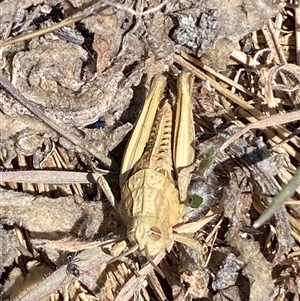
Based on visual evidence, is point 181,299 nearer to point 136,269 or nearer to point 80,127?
point 136,269

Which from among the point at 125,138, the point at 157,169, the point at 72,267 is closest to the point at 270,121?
the point at 157,169

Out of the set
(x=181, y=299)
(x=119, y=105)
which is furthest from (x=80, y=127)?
(x=181, y=299)

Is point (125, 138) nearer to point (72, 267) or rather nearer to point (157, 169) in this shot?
point (157, 169)

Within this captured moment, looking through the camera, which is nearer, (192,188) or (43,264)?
(192,188)

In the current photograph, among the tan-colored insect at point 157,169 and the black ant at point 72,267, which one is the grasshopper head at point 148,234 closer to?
the tan-colored insect at point 157,169

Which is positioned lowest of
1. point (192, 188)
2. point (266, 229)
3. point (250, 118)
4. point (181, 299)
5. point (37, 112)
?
point (181, 299)

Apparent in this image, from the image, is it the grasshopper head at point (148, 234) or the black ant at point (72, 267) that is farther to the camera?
the black ant at point (72, 267)

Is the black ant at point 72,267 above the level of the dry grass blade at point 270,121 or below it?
below

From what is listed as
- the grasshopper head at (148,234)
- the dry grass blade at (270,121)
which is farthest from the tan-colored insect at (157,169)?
the dry grass blade at (270,121)

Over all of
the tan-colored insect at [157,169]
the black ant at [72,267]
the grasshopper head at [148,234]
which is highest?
the tan-colored insect at [157,169]
